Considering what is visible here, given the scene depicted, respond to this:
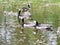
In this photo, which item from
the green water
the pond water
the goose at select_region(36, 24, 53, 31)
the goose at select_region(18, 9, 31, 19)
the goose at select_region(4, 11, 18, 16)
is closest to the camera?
the pond water

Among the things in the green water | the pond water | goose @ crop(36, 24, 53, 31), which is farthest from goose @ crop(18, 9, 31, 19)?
goose @ crop(36, 24, 53, 31)

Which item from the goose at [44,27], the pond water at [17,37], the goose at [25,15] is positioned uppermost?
the pond water at [17,37]

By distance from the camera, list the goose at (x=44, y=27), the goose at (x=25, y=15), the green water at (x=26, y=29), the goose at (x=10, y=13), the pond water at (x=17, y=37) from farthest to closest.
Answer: the goose at (x=10, y=13) < the goose at (x=25, y=15) < the goose at (x=44, y=27) < the green water at (x=26, y=29) < the pond water at (x=17, y=37)

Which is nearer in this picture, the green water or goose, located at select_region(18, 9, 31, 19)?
the green water

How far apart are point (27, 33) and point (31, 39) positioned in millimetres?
1107

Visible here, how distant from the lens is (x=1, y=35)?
1145cm

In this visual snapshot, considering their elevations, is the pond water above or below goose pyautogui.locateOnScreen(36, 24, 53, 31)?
above

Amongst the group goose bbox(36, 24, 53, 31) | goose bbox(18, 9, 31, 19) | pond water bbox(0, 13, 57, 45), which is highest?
pond water bbox(0, 13, 57, 45)

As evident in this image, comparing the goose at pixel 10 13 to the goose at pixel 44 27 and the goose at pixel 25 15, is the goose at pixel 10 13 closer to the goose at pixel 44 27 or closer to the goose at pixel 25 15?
the goose at pixel 25 15

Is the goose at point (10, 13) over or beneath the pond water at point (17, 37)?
beneath

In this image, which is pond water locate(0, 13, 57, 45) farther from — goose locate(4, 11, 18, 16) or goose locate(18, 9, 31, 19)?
goose locate(4, 11, 18, 16)

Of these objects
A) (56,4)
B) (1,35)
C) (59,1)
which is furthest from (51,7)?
(1,35)

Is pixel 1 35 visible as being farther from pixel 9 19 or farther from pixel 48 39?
pixel 9 19

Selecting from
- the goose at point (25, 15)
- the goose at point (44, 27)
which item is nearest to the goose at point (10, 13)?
the goose at point (25, 15)
